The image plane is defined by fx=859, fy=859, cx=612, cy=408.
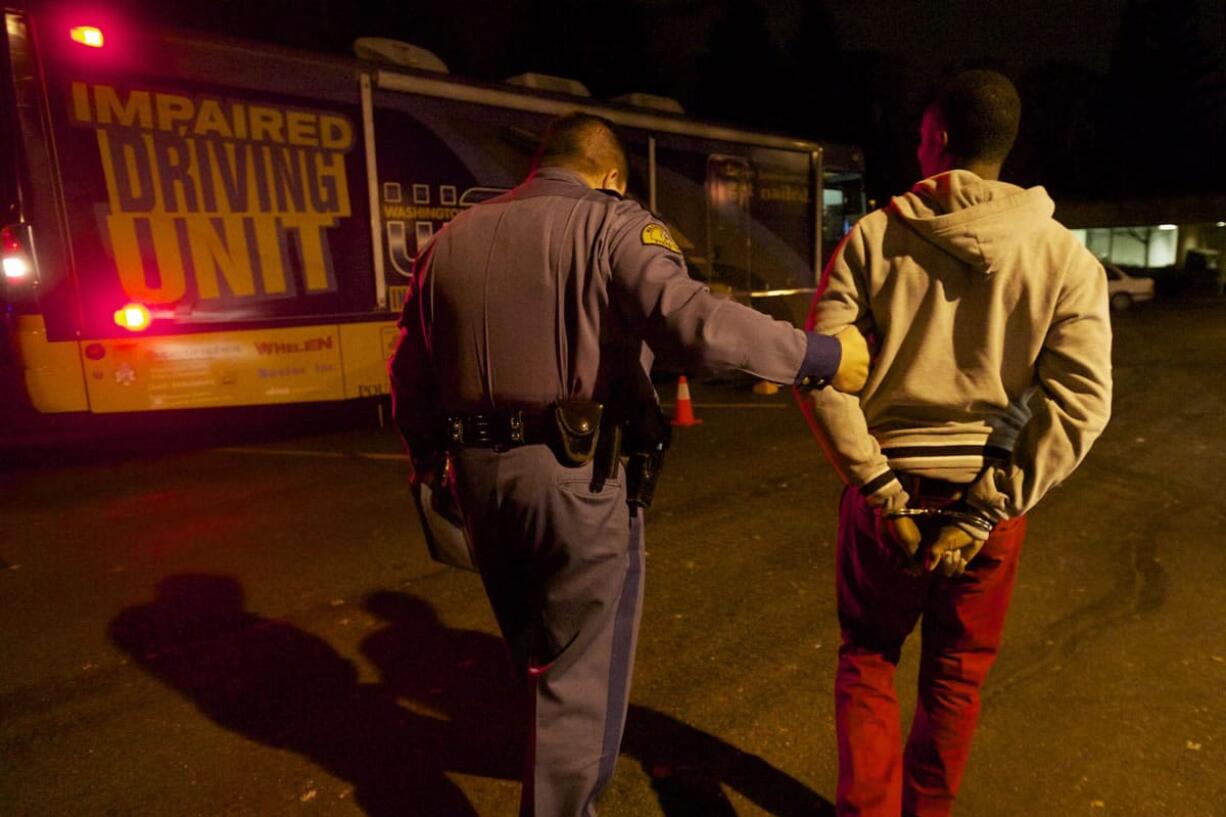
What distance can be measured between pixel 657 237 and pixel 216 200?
5723 millimetres

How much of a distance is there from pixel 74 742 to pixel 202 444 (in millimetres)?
5174

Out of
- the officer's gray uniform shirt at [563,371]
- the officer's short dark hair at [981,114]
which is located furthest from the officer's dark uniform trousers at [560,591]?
the officer's short dark hair at [981,114]

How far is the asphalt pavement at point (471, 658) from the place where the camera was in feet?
8.84

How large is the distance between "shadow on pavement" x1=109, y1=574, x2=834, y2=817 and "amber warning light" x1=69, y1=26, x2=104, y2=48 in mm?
4176

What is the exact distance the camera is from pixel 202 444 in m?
7.74

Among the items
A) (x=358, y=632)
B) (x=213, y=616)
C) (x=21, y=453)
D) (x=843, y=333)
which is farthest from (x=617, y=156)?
(x=21, y=453)

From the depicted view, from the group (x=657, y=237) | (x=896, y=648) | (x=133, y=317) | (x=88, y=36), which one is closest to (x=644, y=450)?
(x=657, y=237)

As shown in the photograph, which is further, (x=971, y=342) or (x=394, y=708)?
(x=394, y=708)

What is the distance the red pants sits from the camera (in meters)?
2.09

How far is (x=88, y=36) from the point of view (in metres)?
6.00

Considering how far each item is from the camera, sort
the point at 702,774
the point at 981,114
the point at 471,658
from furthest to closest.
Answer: the point at 471,658 < the point at 702,774 < the point at 981,114

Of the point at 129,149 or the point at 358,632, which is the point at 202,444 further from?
the point at 358,632

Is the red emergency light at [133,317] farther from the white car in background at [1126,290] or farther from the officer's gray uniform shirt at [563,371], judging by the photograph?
the white car in background at [1126,290]

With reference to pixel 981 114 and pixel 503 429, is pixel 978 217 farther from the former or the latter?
pixel 503 429
